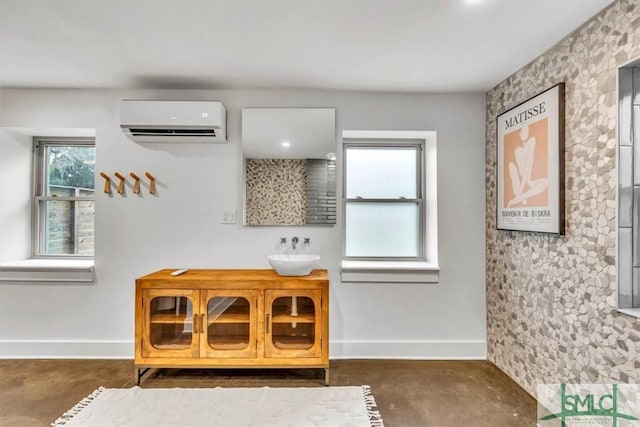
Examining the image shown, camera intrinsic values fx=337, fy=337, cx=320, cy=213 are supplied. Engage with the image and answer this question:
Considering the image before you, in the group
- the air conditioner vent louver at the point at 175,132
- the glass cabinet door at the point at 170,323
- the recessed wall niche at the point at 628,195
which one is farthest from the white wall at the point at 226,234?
the recessed wall niche at the point at 628,195

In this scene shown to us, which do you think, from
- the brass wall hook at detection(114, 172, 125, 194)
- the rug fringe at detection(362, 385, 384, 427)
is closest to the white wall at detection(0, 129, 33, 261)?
the brass wall hook at detection(114, 172, 125, 194)

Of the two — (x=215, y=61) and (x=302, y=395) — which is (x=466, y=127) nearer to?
(x=215, y=61)

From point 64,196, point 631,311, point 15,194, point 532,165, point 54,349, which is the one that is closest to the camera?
point 631,311

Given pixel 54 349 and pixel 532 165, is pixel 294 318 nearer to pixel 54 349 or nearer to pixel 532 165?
pixel 532 165

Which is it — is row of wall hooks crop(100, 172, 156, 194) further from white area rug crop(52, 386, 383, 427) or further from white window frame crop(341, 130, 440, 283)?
white window frame crop(341, 130, 440, 283)

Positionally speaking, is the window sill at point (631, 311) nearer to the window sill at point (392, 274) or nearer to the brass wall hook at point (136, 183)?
the window sill at point (392, 274)

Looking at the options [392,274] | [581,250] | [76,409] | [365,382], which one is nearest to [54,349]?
[76,409]

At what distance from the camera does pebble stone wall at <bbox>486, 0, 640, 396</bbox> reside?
5.41 ft

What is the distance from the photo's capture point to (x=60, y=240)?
10.5 feet

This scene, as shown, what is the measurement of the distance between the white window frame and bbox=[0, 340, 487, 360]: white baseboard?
21.7 inches

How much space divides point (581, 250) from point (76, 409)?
3.13 metres

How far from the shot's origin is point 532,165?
2.22 m

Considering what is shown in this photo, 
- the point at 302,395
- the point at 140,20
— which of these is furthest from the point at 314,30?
the point at 302,395

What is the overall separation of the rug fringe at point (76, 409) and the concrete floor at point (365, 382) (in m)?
0.05
